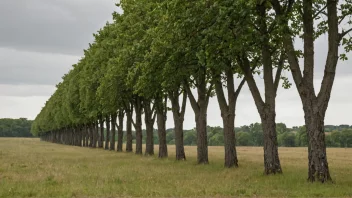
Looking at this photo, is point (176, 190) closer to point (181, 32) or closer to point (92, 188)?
point (92, 188)

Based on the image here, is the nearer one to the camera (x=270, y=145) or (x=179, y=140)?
(x=270, y=145)

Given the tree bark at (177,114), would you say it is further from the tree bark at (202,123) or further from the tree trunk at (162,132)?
the tree bark at (202,123)

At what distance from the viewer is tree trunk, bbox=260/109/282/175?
840 inches

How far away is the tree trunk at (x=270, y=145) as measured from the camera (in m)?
21.3

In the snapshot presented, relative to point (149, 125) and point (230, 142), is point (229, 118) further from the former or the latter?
point (149, 125)

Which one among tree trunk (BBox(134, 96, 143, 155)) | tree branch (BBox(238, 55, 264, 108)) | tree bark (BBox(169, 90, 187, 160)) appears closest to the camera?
tree branch (BBox(238, 55, 264, 108))

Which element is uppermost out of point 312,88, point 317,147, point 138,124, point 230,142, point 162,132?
point 312,88

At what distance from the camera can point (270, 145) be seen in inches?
846

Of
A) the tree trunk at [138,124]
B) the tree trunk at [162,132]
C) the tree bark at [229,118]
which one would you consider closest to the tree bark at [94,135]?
the tree trunk at [138,124]

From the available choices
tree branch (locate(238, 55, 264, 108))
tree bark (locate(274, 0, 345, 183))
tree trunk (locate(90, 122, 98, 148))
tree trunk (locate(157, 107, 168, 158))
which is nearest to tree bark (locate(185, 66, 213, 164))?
tree branch (locate(238, 55, 264, 108))

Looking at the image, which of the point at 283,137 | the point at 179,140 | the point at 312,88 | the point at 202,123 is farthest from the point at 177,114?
the point at 283,137

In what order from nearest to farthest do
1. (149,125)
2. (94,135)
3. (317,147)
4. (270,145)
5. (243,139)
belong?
(317,147) → (270,145) → (149,125) → (94,135) → (243,139)

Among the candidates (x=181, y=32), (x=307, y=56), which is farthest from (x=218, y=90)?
(x=307, y=56)

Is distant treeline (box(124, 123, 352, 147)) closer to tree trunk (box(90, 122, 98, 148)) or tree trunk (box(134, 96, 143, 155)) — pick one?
tree trunk (box(90, 122, 98, 148))
